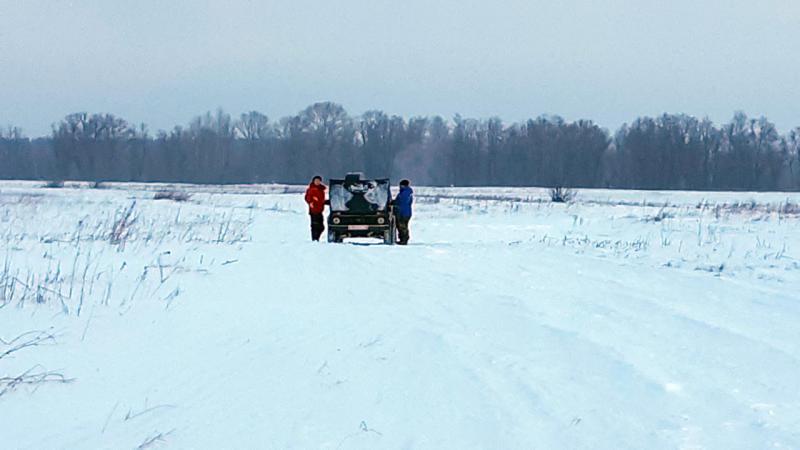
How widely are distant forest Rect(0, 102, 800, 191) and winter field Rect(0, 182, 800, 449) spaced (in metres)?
94.6

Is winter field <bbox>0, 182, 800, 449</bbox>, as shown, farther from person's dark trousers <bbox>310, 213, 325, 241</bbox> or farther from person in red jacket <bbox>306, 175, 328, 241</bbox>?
person's dark trousers <bbox>310, 213, 325, 241</bbox>

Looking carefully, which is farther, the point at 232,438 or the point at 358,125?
the point at 358,125

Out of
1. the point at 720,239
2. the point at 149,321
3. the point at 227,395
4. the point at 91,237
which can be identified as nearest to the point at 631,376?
the point at 227,395

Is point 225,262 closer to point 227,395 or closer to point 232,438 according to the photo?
point 227,395

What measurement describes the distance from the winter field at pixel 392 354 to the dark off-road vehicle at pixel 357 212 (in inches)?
289

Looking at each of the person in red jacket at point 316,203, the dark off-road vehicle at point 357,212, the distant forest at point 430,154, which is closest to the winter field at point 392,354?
the person in red jacket at point 316,203

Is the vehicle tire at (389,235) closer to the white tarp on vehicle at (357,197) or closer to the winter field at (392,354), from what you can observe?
the white tarp on vehicle at (357,197)

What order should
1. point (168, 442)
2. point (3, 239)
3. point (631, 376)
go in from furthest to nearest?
point (3, 239)
point (631, 376)
point (168, 442)

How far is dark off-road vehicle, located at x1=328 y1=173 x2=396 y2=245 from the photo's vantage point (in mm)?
20047

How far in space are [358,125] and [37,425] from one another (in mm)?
121866

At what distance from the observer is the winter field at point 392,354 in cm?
450

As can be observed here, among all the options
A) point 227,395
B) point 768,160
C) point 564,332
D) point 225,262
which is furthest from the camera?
point 768,160

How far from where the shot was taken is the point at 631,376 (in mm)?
5656

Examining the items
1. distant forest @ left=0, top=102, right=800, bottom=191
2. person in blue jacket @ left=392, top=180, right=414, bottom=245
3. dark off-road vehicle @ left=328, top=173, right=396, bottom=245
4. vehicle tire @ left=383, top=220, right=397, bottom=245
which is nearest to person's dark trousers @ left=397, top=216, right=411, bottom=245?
person in blue jacket @ left=392, top=180, right=414, bottom=245
